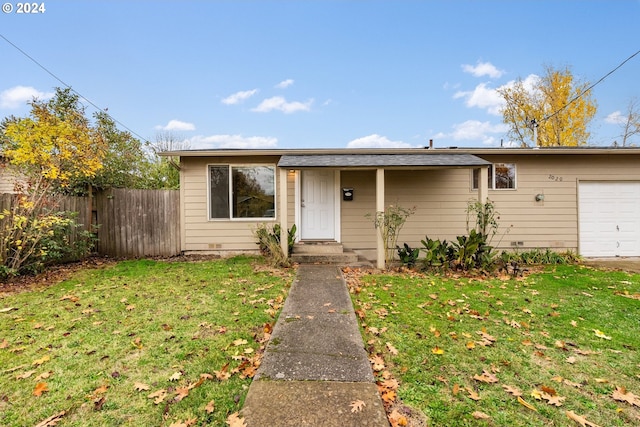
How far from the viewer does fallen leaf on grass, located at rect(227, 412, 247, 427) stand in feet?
5.32

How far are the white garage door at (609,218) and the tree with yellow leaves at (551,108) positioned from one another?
1027 cm

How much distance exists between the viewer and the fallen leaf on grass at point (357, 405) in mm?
1762

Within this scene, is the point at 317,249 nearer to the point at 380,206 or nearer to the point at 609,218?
the point at 380,206

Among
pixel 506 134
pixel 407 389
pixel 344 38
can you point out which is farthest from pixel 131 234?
pixel 506 134

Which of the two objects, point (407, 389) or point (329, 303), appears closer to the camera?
point (407, 389)

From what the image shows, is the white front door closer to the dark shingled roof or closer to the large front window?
the dark shingled roof

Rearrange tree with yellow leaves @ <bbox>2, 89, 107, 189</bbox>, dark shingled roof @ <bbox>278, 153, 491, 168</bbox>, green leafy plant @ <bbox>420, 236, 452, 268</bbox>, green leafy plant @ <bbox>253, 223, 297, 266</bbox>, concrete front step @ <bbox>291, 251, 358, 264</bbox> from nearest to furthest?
tree with yellow leaves @ <bbox>2, 89, 107, 189</bbox>
green leafy plant @ <bbox>420, 236, 452, 268</bbox>
dark shingled roof @ <bbox>278, 153, 491, 168</bbox>
green leafy plant @ <bbox>253, 223, 297, 266</bbox>
concrete front step @ <bbox>291, 251, 358, 264</bbox>

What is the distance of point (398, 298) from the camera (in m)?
4.10

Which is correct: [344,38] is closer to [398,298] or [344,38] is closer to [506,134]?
[398,298]

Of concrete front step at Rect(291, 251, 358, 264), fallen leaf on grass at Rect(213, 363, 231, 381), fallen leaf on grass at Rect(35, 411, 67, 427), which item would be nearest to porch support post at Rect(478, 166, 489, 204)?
concrete front step at Rect(291, 251, 358, 264)

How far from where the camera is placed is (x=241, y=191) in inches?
288

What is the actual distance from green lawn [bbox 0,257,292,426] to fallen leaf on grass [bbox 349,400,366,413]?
0.75 meters

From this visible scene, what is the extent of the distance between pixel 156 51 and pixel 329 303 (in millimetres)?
11874

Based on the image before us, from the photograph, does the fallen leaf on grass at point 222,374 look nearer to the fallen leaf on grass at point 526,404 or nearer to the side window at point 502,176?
the fallen leaf on grass at point 526,404
